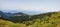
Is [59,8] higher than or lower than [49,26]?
higher

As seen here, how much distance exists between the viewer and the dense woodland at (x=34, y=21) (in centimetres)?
147

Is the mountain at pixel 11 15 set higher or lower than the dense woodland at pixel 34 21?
higher

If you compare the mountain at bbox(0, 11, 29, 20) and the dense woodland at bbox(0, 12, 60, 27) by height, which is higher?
the mountain at bbox(0, 11, 29, 20)

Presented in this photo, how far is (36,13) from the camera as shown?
1521 mm

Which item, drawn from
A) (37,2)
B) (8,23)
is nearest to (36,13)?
(37,2)

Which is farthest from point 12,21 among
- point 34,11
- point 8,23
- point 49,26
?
point 49,26

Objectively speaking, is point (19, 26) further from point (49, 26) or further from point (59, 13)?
point (59, 13)

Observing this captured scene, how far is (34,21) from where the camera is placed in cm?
150

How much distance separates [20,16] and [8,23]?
0.18 m

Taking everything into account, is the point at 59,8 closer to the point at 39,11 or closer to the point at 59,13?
the point at 59,13

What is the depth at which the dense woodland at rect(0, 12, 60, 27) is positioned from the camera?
1469mm

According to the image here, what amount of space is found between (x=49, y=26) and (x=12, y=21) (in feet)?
1.58

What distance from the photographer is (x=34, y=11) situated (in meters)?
1.52

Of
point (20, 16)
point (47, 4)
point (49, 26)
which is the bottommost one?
point (49, 26)
